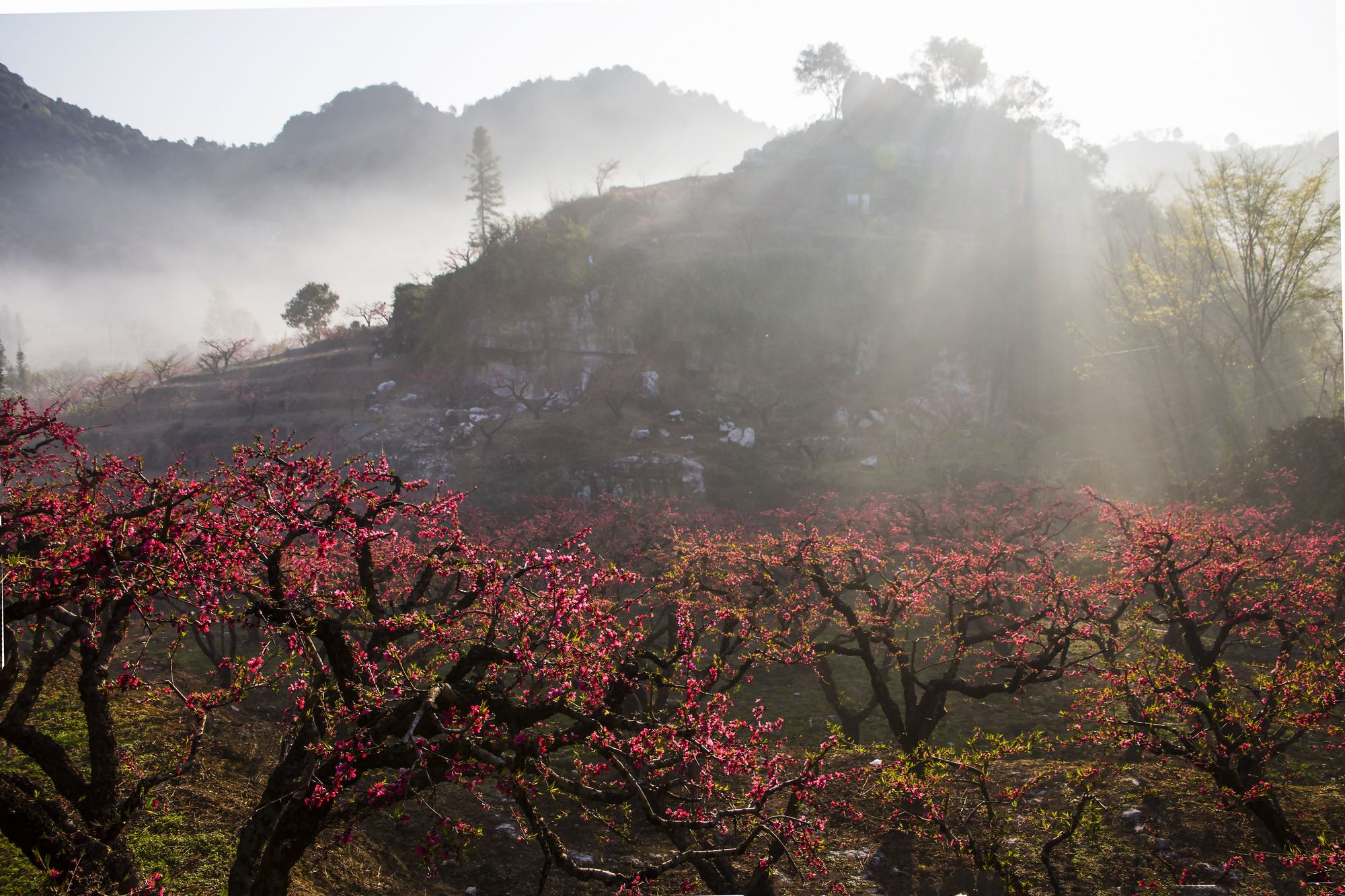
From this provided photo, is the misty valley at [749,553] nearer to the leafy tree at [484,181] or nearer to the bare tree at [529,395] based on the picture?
the bare tree at [529,395]

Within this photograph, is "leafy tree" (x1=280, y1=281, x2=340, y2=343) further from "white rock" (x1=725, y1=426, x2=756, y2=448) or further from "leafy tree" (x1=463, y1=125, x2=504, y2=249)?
"white rock" (x1=725, y1=426, x2=756, y2=448)

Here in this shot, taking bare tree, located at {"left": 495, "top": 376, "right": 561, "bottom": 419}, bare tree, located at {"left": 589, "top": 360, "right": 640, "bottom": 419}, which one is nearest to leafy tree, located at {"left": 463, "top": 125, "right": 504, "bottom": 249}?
bare tree, located at {"left": 495, "top": 376, "right": 561, "bottom": 419}

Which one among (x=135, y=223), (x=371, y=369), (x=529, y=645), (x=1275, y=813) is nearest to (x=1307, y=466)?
(x=1275, y=813)

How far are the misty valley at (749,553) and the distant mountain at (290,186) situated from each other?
61.5 metres

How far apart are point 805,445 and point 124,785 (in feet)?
87.3

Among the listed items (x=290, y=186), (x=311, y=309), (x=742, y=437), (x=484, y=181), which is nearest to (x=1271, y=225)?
(x=742, y=437)

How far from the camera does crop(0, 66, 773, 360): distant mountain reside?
113500mm

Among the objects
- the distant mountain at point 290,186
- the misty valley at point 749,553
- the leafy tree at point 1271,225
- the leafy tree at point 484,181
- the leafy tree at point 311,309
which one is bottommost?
the misty valley at point 749,553

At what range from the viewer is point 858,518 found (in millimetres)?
19250

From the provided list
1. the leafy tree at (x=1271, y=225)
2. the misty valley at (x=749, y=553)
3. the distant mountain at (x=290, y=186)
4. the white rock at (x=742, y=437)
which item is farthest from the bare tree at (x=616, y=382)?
the distant mountain at (x=290, y=186)

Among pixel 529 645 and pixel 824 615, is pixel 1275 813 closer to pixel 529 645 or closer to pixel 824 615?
Result: pixel 824 615

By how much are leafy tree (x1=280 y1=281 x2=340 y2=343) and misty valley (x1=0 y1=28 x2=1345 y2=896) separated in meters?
0.30

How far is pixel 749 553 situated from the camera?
1140cm

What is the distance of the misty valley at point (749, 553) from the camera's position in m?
5.26
